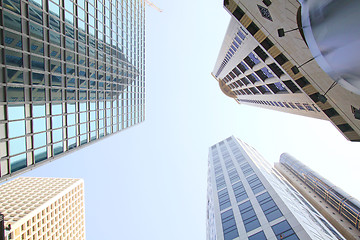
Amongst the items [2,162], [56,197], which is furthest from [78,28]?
[56,197]

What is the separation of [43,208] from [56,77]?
5568 cm

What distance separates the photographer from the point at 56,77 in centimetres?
2284

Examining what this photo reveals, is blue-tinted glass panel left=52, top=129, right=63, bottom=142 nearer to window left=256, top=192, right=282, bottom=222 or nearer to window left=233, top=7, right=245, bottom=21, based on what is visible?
window left=233, top=7, right=245, bottom=21

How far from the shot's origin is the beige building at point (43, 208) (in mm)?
56250

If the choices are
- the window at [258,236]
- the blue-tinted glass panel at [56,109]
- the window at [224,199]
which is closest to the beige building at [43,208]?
the blue-tinted glass panel at [56,109]

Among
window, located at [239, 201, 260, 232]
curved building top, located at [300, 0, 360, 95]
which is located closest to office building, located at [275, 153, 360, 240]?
window, located at [239, 201, 260, 232]

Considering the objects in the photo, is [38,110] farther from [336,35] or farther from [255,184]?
[255,184]

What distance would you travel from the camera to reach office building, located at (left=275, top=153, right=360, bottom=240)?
75000 mm

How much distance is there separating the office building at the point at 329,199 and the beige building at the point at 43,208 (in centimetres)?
9200

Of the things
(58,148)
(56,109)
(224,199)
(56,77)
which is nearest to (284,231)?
(224,199)

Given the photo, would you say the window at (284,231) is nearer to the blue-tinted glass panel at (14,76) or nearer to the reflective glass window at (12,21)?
the blue-tinted glass panel at (14,76)

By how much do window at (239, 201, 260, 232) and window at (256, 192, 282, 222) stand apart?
1787mm

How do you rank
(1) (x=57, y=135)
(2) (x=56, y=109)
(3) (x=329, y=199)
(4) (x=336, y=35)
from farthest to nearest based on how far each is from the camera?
(3) (x=329, y=199) → (1) (x=57, y=135) → (2) (x=56, y=109) → (4) (x=336, y=35)

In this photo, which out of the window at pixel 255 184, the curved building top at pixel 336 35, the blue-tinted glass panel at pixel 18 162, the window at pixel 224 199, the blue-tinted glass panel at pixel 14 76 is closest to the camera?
the curved building top at pixel 336 35
